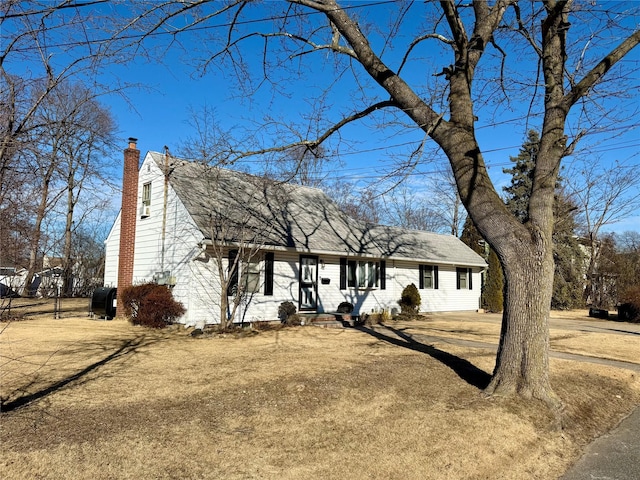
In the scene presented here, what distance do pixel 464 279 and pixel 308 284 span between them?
10.5 m

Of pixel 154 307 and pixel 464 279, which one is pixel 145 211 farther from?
pixel 464 279

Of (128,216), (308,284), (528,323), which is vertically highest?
(128,216)

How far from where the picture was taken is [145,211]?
1570cm

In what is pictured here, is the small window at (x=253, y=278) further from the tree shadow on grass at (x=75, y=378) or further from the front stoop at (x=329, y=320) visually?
the tree shadow on grass at (x=75, y=378)

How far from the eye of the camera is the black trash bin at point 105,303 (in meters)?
15.0

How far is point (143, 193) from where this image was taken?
16.0 meters

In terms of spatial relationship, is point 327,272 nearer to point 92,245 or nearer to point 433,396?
point 433,396

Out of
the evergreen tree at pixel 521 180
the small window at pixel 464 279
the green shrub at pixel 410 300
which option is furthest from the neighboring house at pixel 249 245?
the evergreen tree at pixel 521 180

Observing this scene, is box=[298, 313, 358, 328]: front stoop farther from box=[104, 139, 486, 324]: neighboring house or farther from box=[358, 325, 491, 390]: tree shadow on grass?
box=[358, 325, 491, 390]: tree shadow on grass

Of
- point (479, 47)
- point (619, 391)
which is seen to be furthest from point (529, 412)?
point (479, 47)

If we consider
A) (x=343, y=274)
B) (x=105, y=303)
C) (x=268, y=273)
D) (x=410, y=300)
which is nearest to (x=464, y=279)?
(x=410, y=300)

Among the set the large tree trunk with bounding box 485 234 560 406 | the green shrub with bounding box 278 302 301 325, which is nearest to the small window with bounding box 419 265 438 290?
the green shrub with bounding box 278 302 301 325

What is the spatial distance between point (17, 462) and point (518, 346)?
5579 mm

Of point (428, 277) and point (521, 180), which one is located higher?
point (521, 180)
